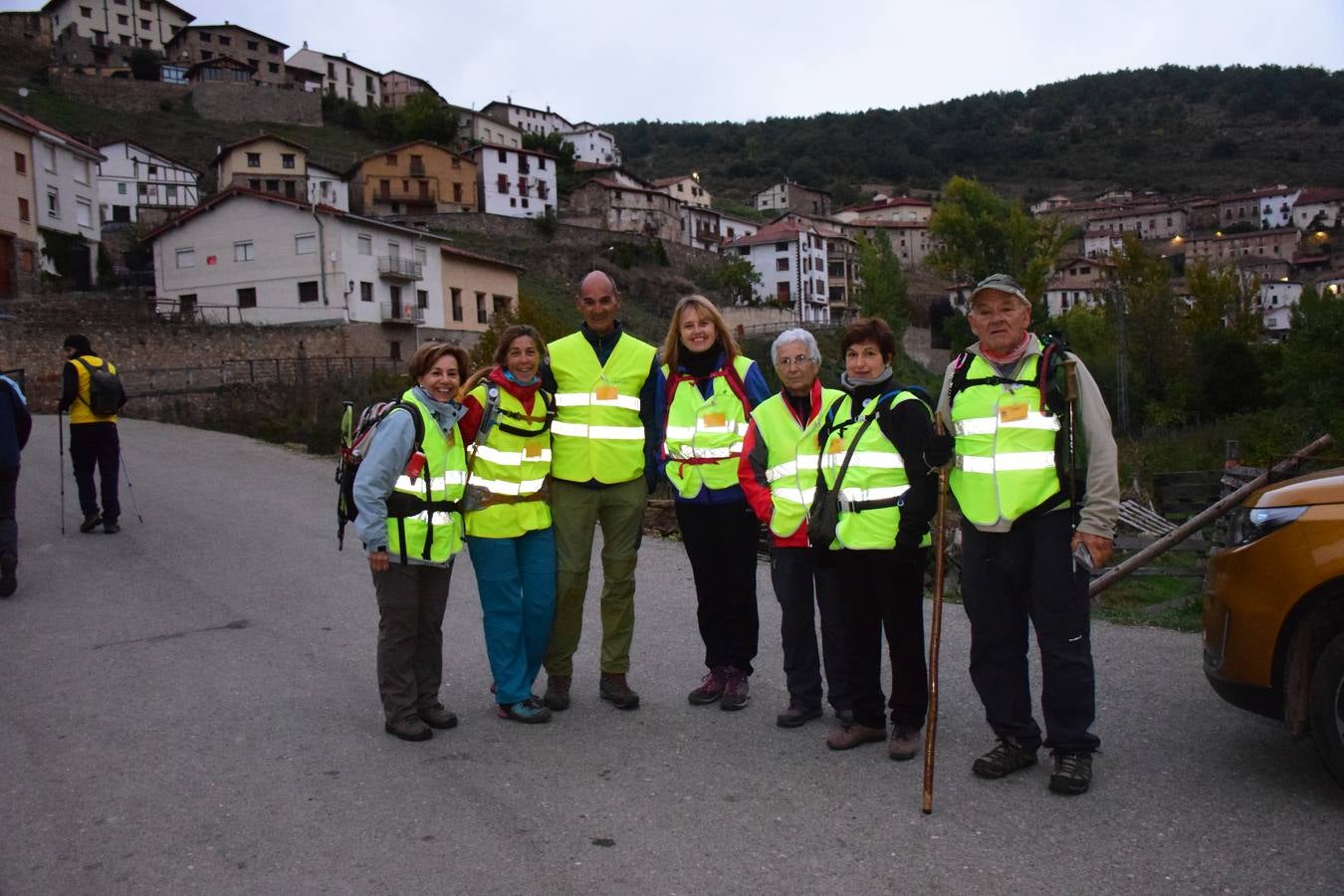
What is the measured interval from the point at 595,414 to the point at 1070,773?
2.89 meters

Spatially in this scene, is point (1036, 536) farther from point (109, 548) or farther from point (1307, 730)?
point (109, 548)

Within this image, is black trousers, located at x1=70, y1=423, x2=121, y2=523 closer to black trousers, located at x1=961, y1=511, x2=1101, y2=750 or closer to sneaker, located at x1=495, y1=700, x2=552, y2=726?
sneaker, located at x1=495, y1=700, x2=552, y2=726

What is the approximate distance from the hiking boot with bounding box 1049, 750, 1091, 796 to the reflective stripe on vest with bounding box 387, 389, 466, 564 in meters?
2.96

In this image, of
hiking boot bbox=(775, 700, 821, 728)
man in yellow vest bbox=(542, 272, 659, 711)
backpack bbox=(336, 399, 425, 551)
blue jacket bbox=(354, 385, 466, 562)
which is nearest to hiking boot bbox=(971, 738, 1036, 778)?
hiking boot bbox=(775, 700, 821, 728)

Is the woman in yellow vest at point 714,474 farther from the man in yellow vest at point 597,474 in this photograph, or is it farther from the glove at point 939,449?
the glove at point 939,449

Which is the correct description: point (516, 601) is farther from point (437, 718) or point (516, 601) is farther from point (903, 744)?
point (903, 744)

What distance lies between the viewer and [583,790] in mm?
4500

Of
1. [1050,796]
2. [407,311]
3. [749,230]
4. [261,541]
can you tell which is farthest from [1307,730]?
[749,230]

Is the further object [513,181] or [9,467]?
[513,181]

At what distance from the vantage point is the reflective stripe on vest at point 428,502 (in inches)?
206

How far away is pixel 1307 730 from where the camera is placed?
4.26m

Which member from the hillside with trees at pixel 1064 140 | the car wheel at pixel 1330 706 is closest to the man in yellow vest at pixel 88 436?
the car wheel at pixel 1330 706

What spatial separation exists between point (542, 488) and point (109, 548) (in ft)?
23.7

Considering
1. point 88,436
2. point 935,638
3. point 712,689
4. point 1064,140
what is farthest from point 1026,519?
point 1064,140
